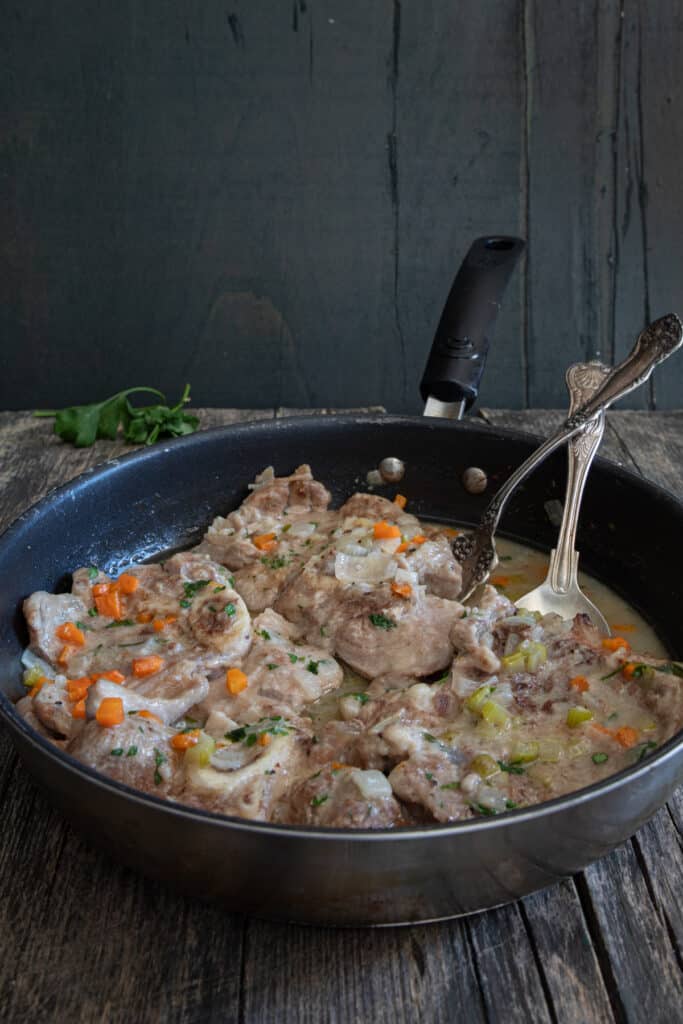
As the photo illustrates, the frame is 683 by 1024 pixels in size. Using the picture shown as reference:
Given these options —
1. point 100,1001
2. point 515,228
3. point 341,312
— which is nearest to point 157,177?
point 341,312

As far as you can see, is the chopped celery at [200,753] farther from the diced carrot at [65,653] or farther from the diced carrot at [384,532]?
the diced carrot at [384,532]

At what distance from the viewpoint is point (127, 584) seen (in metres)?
2.55

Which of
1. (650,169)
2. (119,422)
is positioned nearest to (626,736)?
(119,422)

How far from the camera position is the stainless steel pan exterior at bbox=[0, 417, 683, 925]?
153 centimetres

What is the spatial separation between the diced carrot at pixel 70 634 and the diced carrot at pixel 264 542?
0.60 meters

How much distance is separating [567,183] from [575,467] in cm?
189

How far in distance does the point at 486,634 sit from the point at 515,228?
7.79 ft

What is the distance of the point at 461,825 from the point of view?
1501 millimetres

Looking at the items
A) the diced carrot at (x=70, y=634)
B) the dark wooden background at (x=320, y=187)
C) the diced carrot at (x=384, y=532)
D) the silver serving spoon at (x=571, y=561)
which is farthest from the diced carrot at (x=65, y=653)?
the dark wooden background at (x=320, y=187)

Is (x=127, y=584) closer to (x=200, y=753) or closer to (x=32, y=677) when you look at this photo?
(x=32, y=677)

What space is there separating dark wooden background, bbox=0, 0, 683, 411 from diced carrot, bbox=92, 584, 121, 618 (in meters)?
1.95

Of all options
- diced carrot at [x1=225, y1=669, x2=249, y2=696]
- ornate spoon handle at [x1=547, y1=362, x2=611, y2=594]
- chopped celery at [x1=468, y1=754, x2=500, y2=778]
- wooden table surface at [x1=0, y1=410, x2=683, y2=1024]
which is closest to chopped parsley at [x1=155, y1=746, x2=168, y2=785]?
wooden table surface at [x1=0, y1=410, x2=683, y2=1024]

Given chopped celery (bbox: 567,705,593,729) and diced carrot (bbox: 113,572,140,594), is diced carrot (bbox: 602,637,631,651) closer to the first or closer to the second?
chopped celery (bbox: 567,705,593,729)

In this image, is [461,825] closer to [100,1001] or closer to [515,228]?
[100,1001]
